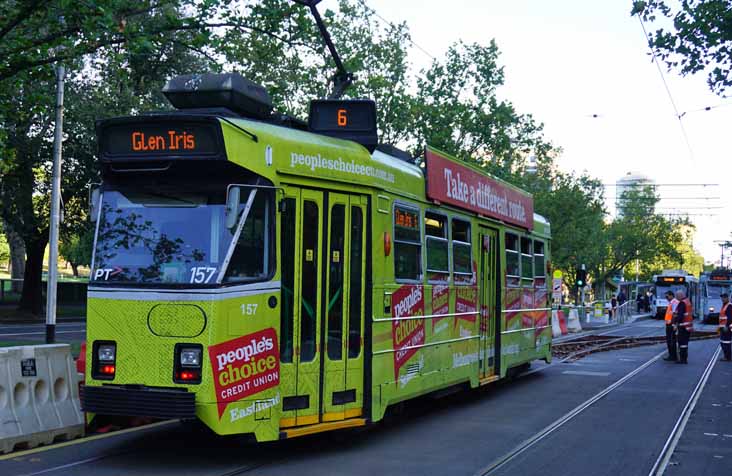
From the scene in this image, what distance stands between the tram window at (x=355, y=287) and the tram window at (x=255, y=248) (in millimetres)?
1310

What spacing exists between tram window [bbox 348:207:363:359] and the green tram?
0.02 metres

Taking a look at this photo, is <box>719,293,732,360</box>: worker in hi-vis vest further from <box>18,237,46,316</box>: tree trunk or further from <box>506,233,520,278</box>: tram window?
<box>18,237,46,316</box>: tree trunk

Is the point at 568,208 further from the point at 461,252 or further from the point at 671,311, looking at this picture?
the point at 461,252

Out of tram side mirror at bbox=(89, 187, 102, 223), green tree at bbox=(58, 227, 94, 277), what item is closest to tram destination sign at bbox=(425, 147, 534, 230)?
tram side mirror at bbox=(89, 187, 102, 223)

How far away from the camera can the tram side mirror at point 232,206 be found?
7.96 meters

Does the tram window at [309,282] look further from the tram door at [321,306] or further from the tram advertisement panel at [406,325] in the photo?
the tram advertisement panel at [406,325]

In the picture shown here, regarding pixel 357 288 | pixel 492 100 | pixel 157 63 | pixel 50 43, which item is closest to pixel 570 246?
pixel 492 100

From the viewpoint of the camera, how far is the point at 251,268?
27.1 feet

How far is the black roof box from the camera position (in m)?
9.55

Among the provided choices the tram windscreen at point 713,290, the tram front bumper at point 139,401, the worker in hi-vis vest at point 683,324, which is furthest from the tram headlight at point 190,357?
the tram windscreen at point 713,290

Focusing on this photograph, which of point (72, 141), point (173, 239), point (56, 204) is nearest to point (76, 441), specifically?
point (173, 239)

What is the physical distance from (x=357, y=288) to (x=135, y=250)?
2.43 m

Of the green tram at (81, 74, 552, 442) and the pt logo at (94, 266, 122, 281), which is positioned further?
the pt logo at (94, 266, 122, 281)

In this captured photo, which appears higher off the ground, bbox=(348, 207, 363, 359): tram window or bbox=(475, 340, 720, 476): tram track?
bbox=(348, 207, 363, 359): tram window
